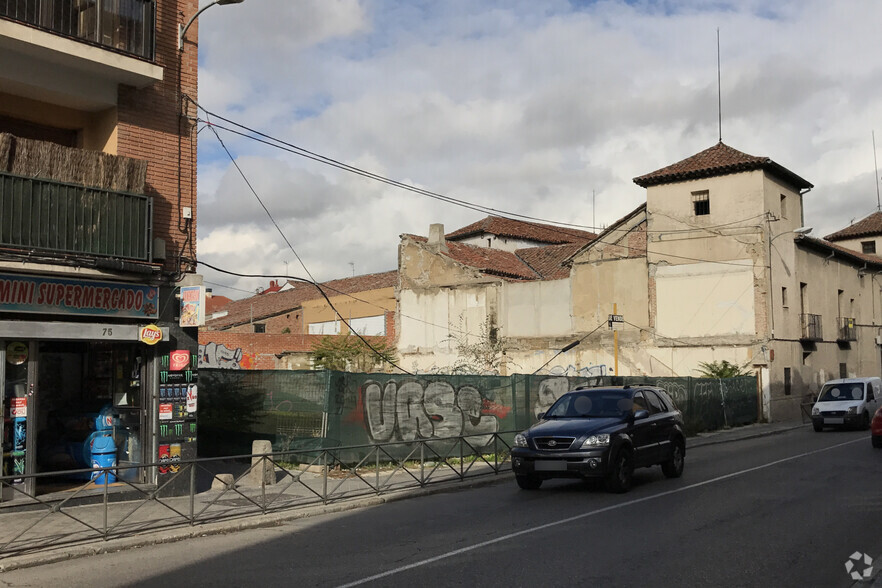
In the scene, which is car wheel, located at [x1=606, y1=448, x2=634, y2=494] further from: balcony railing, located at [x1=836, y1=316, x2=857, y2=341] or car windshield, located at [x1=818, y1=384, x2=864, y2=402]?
balcony railing, located at [x1=836, y1=316, x2=857, y2=341]

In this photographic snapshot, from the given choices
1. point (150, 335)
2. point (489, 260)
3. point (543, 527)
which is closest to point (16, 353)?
point (150, 335)

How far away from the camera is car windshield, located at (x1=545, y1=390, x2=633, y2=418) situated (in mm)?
14031

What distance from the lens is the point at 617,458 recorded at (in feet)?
42.9

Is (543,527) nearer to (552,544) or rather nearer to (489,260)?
(552,544)

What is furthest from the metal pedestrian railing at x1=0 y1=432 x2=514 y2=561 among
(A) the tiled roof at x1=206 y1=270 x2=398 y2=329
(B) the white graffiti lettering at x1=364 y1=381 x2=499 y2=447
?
(A) the tiled roof at x1=206 y1=270 x2=398 y2=329

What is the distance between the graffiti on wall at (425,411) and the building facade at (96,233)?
195 inches

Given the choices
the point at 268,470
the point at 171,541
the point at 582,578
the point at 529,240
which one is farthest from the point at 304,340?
the point at 582,578

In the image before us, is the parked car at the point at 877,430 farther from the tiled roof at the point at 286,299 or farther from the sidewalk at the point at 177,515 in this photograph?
the tiled roof at the point at 286,299

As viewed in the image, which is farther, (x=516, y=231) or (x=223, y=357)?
(x=516, y=231)

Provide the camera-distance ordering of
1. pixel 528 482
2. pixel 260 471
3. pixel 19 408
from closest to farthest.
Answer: pixel 19 408 → pixel 528 482 → pixel 260 471

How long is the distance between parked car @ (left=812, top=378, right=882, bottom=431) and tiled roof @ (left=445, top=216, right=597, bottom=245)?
20.7m

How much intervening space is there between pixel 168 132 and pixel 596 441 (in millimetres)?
8854

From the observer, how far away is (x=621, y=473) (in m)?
13.1

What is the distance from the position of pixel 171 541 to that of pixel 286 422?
789 cm
